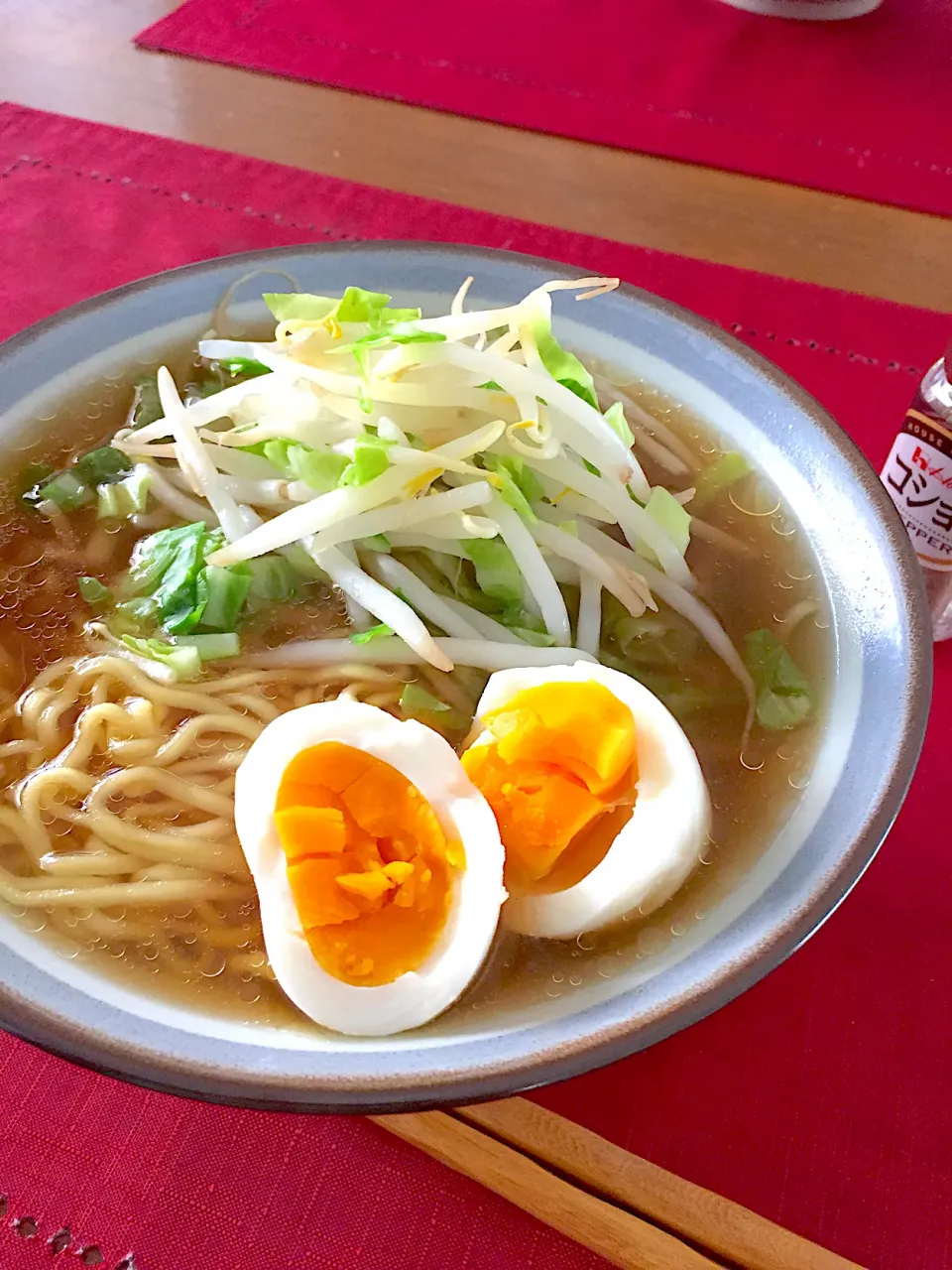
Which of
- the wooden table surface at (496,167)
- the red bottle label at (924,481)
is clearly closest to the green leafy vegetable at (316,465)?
the red bottle label at (924,481)

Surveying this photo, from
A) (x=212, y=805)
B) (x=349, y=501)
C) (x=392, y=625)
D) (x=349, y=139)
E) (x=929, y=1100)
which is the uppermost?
(x=349, y=139)

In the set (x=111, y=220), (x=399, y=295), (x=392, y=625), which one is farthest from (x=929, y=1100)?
(x=111, y=220)

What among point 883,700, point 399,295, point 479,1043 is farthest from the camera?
point 399,295

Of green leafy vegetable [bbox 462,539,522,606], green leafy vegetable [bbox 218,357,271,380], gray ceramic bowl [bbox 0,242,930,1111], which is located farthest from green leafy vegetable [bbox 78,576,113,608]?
green leafy vegetable [bbox 462,539,522,606]

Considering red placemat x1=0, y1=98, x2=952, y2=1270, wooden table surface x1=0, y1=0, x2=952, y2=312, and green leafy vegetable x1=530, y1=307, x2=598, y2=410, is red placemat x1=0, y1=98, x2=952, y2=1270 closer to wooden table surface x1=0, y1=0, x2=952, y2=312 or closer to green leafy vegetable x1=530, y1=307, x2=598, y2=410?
green leafy vegetable x1=530, y1=307, x2=598, y2=410

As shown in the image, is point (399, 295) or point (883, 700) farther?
point (399, 295)

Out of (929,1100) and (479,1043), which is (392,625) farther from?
(929,1100)
